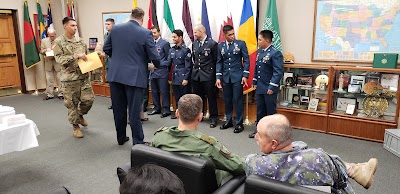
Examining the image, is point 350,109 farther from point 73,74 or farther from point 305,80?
point 73,74

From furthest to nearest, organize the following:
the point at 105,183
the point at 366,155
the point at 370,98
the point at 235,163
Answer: the point at 370,98, the point at 366,155, the point at 105,183, the point at 235,163

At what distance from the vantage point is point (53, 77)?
22.1 feet

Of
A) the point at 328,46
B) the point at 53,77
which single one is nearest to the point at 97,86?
the point at 53,77

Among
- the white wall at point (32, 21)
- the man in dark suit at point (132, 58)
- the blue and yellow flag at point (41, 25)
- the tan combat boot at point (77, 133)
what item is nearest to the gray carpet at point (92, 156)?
the tan combat boot at point (77, 133)

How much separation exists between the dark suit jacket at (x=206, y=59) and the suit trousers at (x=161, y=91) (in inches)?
29.5

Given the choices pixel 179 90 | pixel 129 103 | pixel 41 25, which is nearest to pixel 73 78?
pixel 129 103

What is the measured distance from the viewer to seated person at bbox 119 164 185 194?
745 millimetres

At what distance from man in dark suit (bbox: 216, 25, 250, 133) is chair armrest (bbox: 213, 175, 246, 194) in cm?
252

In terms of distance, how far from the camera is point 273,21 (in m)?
4.40

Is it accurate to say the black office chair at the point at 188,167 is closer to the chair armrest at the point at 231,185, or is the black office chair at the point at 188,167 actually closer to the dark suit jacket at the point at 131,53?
the chair armrest at the point at 231,185

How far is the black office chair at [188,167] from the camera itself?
1.41 meters

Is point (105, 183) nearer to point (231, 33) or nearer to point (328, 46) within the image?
point (231, 33)

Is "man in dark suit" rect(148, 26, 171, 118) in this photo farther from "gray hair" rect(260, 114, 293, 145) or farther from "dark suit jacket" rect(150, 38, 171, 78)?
"gray hair" rect(260, 114, 293, 145)

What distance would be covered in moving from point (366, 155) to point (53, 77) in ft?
20.3
